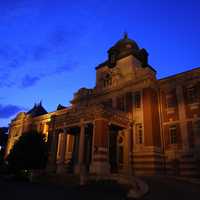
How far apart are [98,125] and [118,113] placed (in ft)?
10.8

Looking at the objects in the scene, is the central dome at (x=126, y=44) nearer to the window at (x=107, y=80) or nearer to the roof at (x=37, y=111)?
the window at (x=107, y=80)

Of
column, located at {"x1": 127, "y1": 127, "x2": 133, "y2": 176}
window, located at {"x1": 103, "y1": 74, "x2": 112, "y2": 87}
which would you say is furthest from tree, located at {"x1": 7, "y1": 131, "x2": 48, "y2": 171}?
window, located at {"x1": 103, "y1": 74, "x2": 112, "y2": 87}

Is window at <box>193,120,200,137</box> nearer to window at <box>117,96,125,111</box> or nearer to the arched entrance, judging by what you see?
the arched entrance

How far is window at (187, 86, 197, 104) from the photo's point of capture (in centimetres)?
2277

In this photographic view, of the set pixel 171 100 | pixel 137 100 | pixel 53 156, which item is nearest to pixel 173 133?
pixel 171 100

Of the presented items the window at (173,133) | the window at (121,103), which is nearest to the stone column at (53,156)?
A: the window at (121,103)

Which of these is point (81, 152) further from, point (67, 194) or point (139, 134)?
point (67, 194)

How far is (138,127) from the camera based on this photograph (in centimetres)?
2462

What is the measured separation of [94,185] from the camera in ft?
55.0

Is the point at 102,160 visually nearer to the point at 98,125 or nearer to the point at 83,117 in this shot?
the point at 98,125

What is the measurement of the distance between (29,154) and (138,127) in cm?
1395

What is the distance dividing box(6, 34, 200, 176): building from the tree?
2239 mm

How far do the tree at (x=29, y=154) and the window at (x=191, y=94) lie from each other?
18.8 metres

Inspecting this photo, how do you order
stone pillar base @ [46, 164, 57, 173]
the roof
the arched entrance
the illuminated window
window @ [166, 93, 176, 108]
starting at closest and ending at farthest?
window @ [166, 93, 176, 108], the arched entrance, stone pillar base @ [46, 164, 57, 173], the illuminated window, the roof
